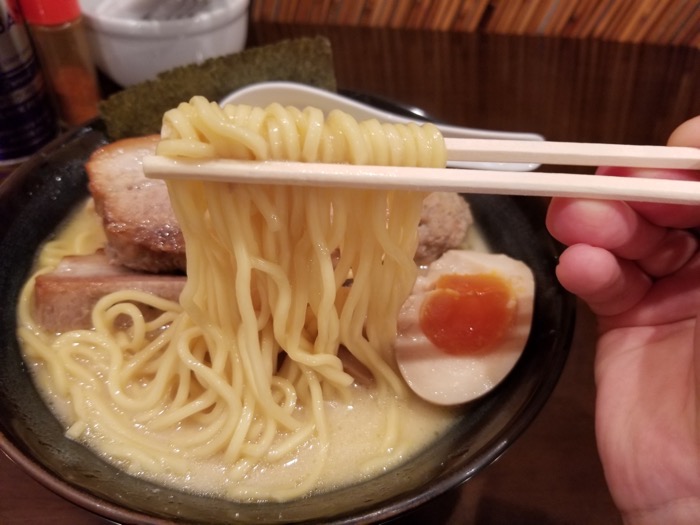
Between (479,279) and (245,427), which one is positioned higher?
(479,279)

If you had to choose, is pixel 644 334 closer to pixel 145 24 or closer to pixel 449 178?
pixel 449 178

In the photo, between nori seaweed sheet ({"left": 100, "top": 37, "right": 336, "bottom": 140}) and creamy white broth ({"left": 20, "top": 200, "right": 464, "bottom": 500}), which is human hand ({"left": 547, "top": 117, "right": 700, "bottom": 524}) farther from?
nori seaweed sheet ({"left": 100, "top": 37, "right": 336, "bottom": 140})

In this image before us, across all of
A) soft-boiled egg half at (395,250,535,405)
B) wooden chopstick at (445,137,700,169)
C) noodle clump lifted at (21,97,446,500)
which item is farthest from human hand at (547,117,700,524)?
noodle clump lifted at (21,97,446,500)

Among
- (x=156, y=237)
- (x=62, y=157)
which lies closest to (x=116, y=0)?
(x=62, y=157)

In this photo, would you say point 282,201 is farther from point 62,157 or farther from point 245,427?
point 62,157

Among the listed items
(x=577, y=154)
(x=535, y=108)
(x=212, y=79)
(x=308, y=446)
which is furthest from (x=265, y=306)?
(x=535, y=108)

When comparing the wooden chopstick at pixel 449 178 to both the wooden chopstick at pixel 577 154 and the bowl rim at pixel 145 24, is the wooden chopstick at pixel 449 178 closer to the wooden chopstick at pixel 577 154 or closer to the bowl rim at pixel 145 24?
the wooden chopstick at pixel 577 154
